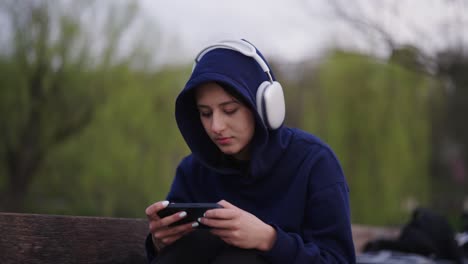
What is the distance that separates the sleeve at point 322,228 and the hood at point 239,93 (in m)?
0.15

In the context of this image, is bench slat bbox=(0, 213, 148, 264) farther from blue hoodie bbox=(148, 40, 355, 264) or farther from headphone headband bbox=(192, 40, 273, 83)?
headphone headband bbox=(192, 40, 273, 83)

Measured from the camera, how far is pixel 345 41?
11508 mm

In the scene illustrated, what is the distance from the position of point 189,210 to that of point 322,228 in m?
0.41

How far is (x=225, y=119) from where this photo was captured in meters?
2.01

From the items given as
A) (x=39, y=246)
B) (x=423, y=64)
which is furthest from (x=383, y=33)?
(x=39, y=246)

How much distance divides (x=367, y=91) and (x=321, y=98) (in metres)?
1.01

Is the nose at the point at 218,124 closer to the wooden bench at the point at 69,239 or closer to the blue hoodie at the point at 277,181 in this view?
the blue hoodie at the point at 277,181

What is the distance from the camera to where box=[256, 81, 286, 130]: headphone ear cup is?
76.9 inches

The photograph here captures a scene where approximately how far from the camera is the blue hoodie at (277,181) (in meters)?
1.93

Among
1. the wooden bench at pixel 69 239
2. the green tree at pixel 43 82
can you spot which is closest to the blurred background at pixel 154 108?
the green tree at pixel 43 82

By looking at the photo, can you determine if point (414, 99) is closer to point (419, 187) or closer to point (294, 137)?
point (419, 187)

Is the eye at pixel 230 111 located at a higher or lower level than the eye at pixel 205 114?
higher

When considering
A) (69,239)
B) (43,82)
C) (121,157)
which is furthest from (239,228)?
(121,157)

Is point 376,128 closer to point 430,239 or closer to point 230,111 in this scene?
point 430,239
